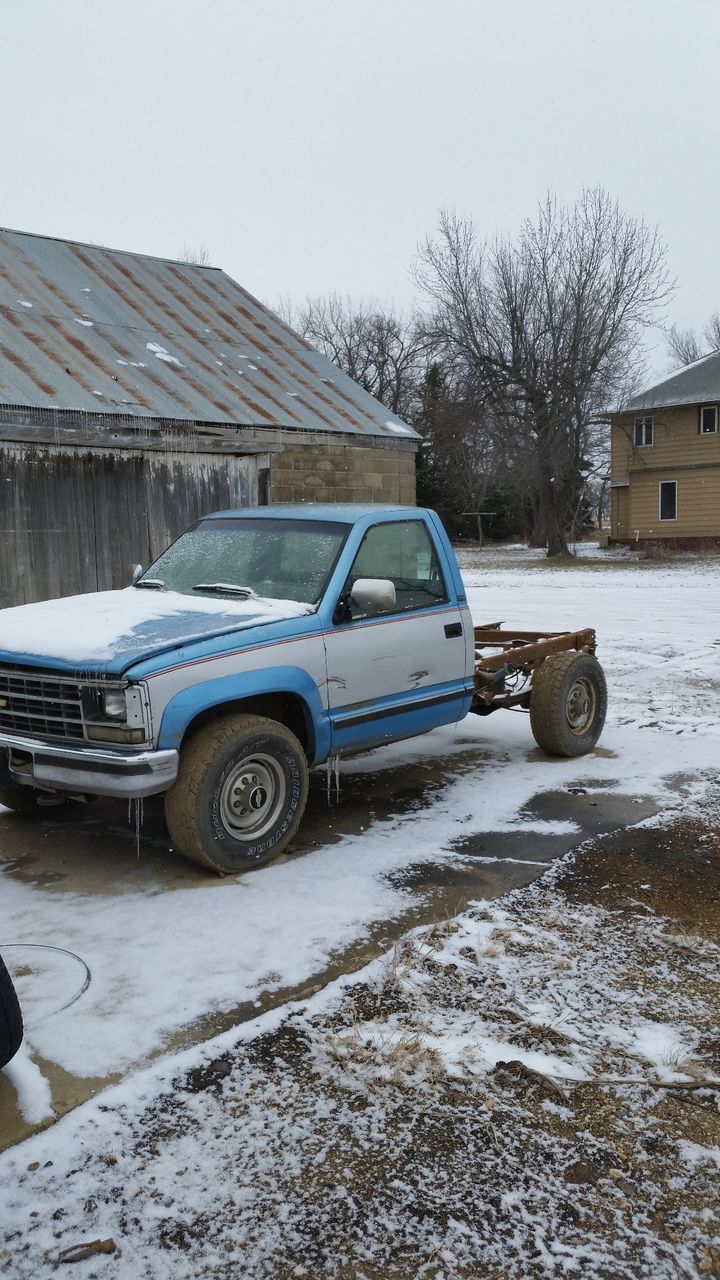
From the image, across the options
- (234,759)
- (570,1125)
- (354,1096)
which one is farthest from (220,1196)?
(234,759)

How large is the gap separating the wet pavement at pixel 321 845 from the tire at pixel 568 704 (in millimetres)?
585

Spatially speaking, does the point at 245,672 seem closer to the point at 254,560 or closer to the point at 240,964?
the point at 254,560

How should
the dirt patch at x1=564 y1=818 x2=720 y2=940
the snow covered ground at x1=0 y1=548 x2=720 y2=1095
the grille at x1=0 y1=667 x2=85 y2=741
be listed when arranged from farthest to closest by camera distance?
1. the grille at x1=0 y1=667 x2=85 y2=741
2. the dirt patch at x1=564 y1=818 x2=720 y2=940
3. the snow covered ground at x1=0 y1=548 x2=720 y2=1095

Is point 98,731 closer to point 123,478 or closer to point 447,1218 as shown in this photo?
point 447,1218

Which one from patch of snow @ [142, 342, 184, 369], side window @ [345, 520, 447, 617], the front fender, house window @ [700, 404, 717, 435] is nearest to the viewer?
the front fender

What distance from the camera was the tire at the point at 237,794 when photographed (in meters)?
4.78

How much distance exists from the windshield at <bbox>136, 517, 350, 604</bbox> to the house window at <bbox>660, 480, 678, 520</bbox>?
34.5 metres

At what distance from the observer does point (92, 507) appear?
10875mm

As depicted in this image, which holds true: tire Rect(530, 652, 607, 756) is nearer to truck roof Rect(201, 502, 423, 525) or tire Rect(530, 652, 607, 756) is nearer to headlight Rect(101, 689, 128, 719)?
truck roof Rect(201, 502, 423, 525)

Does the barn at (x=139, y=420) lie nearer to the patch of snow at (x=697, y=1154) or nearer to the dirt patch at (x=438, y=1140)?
the dirt patch at (x=438, y=1140)

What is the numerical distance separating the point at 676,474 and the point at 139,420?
3111cm

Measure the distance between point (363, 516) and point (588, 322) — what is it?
32549 mm

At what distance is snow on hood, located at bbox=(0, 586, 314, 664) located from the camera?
15.8 ft

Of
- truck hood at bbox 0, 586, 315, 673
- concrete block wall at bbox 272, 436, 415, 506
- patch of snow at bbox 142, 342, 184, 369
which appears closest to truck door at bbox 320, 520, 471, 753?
truck hood at bbox 0, 586, 315, 673
